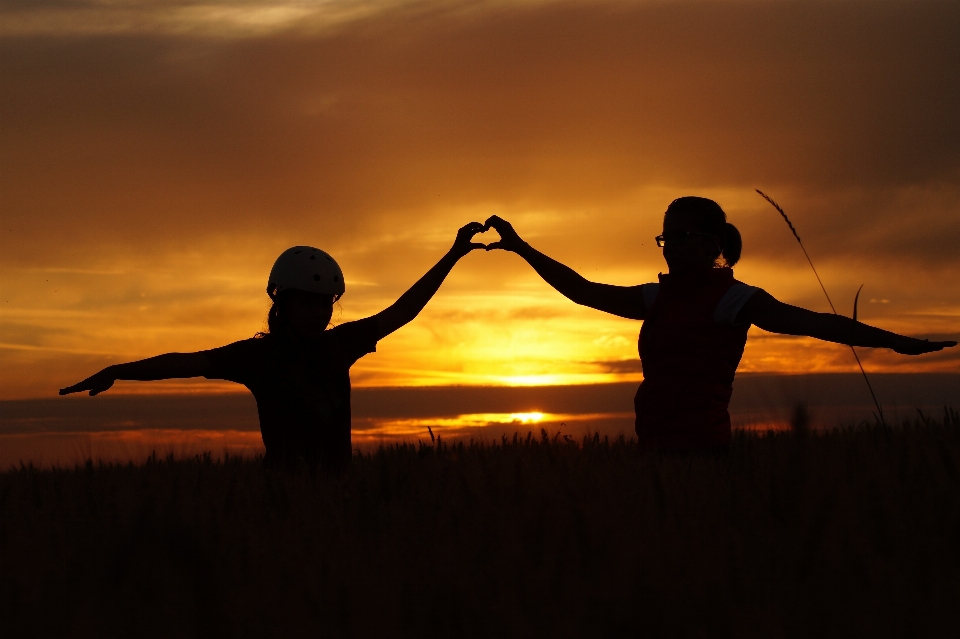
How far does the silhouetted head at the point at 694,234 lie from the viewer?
6.25 meters

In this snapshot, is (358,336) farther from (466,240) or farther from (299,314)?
(466,240)

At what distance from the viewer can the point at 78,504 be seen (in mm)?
4629

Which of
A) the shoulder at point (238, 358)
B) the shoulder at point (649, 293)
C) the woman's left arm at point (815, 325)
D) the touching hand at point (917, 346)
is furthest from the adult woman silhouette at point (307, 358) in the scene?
the touching hand at point (917, 346)

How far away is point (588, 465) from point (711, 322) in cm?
138

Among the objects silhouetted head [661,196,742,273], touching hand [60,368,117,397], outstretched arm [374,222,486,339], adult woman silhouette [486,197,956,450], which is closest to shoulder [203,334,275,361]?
touching hand [60,368,117,397]

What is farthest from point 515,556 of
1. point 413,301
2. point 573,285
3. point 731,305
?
point 573,285

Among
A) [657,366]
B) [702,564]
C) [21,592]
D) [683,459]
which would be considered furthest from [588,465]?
[21,592]

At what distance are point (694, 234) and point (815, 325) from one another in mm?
963

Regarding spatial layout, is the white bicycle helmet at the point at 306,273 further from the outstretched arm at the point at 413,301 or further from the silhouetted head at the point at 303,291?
the outstretched arm at the point at 413,301

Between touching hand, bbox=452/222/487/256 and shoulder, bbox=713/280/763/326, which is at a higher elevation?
touching hand, bbox=452/222/487/256

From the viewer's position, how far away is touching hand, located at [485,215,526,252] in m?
6.90

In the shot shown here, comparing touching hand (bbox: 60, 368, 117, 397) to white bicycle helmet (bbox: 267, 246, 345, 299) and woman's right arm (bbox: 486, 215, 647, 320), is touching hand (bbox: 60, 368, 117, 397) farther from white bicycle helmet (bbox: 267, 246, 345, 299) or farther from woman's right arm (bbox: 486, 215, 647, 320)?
woman's right arm (bbox: 486, 215, 647, 320)

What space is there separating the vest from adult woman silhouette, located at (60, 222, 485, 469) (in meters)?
1.53

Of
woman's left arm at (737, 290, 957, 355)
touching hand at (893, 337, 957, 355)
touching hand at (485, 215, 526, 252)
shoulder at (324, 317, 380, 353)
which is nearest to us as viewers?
touching hand at (893, 337, 957, 355)
